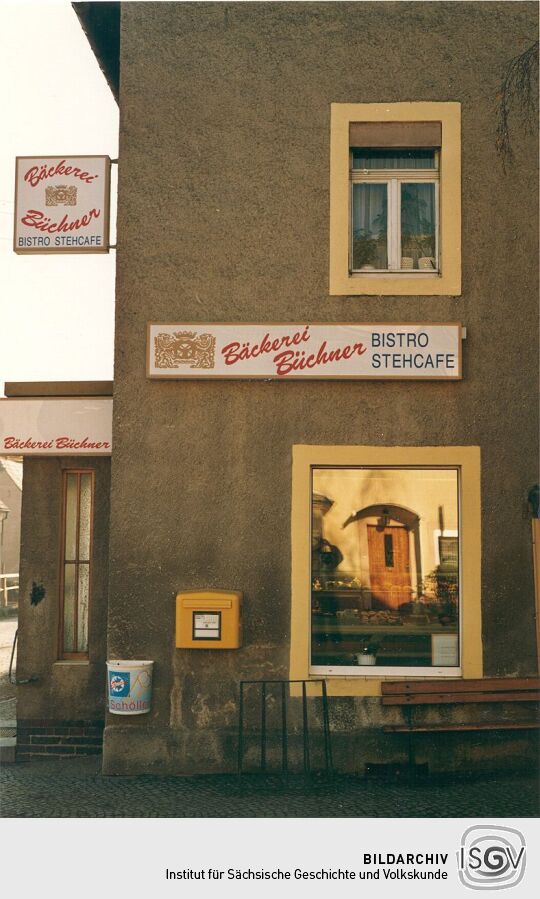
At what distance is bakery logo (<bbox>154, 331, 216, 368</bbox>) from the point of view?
8.52m

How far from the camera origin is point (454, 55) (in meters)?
8.70

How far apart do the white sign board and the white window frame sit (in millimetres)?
2330

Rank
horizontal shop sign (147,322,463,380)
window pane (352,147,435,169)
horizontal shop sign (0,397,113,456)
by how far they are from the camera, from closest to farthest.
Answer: horizontal shop sign (147,322,463,380)
window pane (352,147,435,169)
horizontal shop sign (0,397,113,456)

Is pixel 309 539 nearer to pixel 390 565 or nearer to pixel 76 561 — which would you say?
pixel 390 565

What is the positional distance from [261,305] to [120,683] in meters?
3.54

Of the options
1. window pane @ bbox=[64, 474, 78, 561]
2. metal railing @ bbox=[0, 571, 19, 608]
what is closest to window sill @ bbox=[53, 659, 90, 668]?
window pane @ bbox=[64, 474, 78, 561]

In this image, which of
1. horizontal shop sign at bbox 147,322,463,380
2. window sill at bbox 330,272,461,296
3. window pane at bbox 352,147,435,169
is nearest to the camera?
horizontal shop sign at bbox 147,322,463,380

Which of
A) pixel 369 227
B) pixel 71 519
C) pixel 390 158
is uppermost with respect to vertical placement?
pixel 390 158

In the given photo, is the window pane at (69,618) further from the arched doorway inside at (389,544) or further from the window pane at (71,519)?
the arched doorway inside at (389,544)

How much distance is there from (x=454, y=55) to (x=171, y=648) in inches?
234

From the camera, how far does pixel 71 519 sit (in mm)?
9695

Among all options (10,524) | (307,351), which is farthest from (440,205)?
(10,524)

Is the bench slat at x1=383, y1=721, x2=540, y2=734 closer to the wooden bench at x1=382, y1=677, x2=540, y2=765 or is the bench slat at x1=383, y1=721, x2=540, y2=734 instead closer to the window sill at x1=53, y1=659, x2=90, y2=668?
the wooden bench at x1=382, y1=677, x2=540, y2=765
